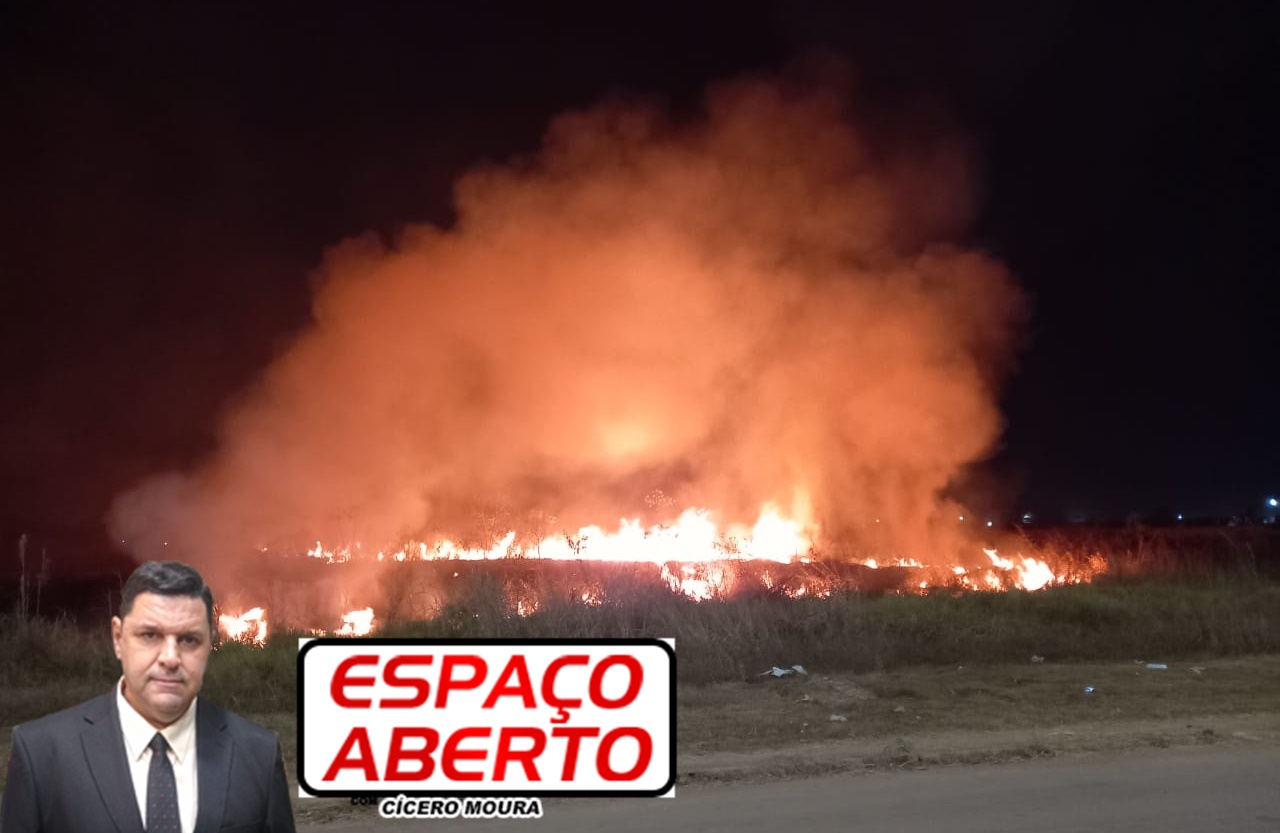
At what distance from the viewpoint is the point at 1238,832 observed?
265 inches

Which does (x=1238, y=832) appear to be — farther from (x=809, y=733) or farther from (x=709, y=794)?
(x=809, y=733)

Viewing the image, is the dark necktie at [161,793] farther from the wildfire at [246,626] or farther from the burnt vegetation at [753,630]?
the wildfire at [246,626]

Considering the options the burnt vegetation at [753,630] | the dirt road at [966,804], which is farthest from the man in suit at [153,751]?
the burnt vegetation at [753,630]

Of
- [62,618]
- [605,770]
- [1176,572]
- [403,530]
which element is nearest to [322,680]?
[605,770]

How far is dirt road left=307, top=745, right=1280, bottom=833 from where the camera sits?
700 centimetres

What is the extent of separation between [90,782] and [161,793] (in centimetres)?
14

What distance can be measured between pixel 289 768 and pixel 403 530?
2080 centimetres

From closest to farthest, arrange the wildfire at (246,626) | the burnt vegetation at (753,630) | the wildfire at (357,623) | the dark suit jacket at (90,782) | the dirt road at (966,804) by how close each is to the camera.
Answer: the dark suit jacket at (90,782) → the dirt road at (966,804) → the burnt vegetation at (753,630) → the wildfire at (246,626) → the wildfire at (357,623)

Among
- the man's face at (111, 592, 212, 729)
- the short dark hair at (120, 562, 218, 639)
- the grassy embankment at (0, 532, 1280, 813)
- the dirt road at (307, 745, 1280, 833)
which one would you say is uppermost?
the short dark hair at (120, 562, 218, 639)

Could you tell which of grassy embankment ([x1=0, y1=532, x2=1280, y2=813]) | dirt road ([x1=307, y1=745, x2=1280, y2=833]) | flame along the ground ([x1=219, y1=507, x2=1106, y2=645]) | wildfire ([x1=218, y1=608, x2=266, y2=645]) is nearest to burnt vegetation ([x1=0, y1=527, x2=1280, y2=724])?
grassy embankment ([x1=0, y1=532, x2=1280, y2=813])

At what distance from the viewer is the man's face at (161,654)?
7.22 ft

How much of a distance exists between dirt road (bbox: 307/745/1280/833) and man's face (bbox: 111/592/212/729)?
17.3ft

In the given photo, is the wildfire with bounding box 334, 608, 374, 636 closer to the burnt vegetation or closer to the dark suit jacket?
the burnt vegetation

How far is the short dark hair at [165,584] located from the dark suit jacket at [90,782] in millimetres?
204
